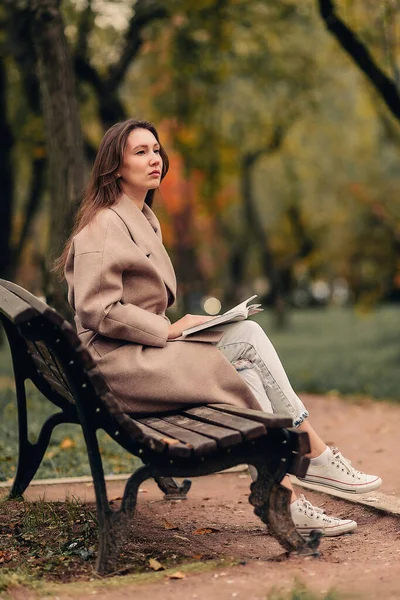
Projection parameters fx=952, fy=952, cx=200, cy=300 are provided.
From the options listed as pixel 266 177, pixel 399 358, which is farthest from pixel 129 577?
pixel 266 177

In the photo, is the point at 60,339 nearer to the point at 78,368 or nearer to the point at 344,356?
the point at 78,368

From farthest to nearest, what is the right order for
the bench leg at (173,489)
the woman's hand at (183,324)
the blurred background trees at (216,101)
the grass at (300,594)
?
1. the blurred background trees at (216,101)
2. the bench leg at (173,489)
3. the woman's hand at (183,324)
4. the grass at (300,594)

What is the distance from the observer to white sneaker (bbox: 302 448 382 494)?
4395 millimetres

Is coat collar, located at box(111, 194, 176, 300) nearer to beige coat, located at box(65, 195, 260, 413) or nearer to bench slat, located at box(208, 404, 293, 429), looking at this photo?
beige coat, located at box(65, 195, 260, 413)

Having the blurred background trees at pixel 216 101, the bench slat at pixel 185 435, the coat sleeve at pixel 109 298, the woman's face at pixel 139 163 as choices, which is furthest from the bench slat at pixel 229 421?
the blurred background trees at pixel 216 101

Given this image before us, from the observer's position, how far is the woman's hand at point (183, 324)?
168 inches

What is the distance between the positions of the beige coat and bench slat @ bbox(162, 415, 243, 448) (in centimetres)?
10

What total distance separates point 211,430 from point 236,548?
82 cm

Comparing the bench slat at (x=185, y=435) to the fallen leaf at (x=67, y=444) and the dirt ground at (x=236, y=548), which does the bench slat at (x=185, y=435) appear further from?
the fallen leaf at (x=67, y=444)

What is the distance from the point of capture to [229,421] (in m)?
3.82

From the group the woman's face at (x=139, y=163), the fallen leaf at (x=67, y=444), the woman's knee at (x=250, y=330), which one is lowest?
the fallen leaf at (x=67, y=444)

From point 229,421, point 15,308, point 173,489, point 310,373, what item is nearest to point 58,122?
point 173,489

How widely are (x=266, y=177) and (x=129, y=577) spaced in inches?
1134

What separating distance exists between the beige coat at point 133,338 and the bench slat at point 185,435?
0.10 metres
